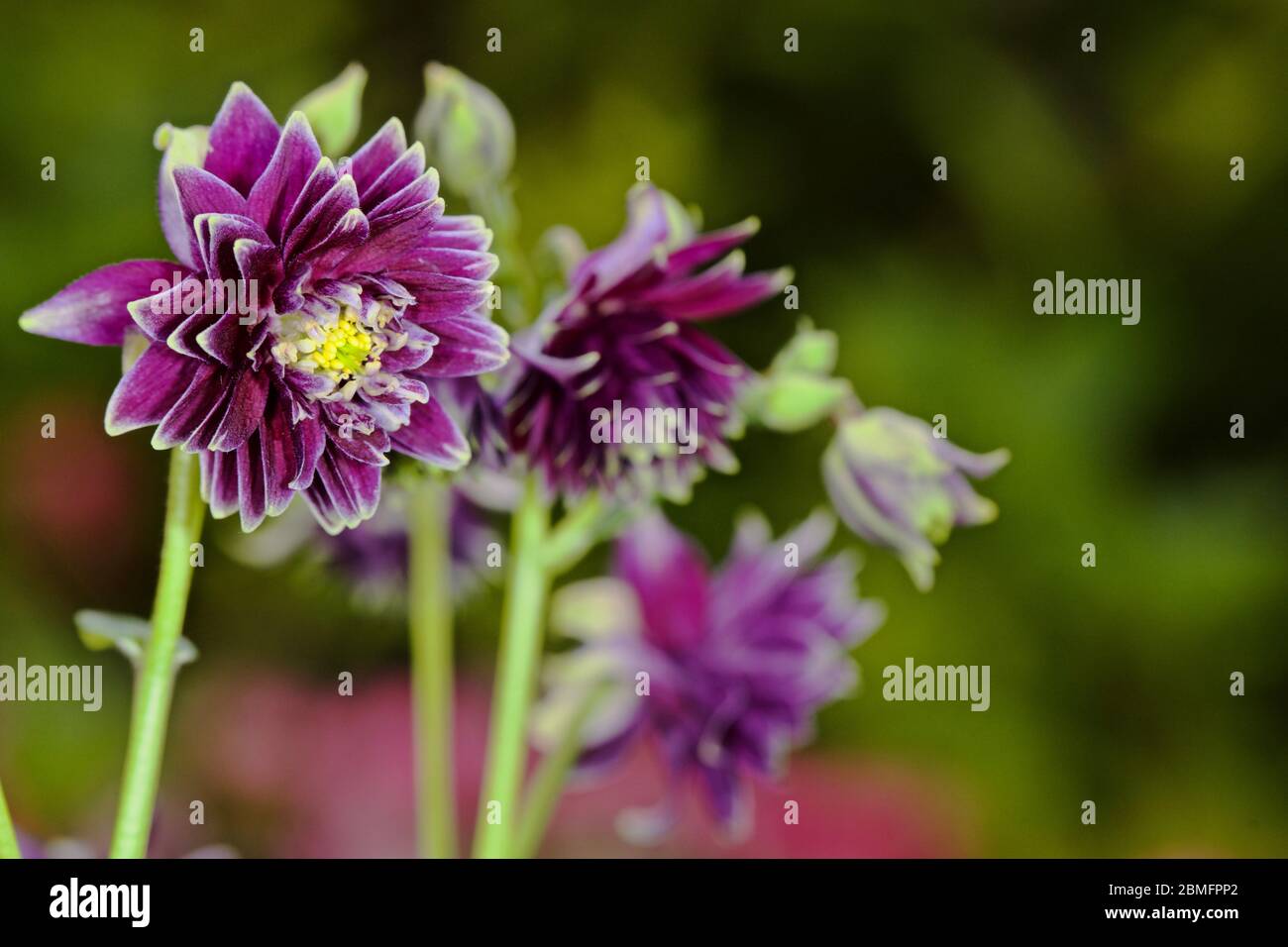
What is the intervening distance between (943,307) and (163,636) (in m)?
0.93

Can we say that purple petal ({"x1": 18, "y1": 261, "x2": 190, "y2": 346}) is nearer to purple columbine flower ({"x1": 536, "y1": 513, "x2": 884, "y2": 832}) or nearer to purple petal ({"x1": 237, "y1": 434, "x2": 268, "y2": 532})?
purple petal ({"x1": 237, "y1": 434, "x2": 268, "y2": 532})

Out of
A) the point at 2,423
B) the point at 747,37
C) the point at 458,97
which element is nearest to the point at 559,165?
the point at 747,37

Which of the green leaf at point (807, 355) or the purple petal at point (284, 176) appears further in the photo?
the green leaf at point (807, 355)

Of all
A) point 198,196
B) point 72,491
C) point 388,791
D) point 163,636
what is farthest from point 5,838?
point 72,491

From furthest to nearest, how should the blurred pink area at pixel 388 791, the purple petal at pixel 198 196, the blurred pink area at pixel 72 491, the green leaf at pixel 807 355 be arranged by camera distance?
the blurred pink area at pixel 72 491, the blurred pink area at pixel 388 791, the green leaf at pixel 807 355, the purple petal at pixel 198 196

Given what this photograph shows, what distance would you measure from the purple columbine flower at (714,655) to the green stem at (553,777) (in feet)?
0.03

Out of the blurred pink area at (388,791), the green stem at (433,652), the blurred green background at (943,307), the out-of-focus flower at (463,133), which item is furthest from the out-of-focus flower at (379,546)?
the blurred green background at (943,307)

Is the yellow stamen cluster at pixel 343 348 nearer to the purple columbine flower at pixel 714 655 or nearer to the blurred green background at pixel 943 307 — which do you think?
the purple columbine flower at pixel 714 655

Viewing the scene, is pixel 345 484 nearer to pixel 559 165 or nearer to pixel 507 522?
pixel 507 522

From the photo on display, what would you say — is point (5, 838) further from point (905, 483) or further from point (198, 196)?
point (905, 483)

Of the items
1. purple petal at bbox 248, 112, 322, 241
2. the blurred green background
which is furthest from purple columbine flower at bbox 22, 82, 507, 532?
the blurred green background

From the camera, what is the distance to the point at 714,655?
597mm

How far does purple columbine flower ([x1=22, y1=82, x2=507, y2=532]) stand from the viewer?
368 millimetres

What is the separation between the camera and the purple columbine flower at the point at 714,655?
0.57 metres
